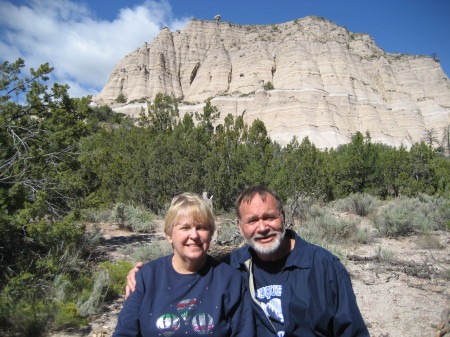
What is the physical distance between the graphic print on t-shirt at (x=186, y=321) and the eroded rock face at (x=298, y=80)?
143ft

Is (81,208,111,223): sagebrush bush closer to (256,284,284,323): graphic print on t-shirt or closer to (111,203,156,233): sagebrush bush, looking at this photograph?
(111,203,156,233): sagebrush bush

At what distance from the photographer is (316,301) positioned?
1.87m

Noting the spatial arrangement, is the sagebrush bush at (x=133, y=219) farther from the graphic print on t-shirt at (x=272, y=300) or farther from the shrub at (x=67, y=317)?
the graphic print on t-shirt at (x=272, y=300)

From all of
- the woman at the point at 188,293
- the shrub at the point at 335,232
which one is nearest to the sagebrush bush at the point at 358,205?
the shrub at the point at 335,232

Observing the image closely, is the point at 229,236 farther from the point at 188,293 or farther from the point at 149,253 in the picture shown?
the point at 188,293

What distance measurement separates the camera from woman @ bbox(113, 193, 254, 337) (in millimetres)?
1735

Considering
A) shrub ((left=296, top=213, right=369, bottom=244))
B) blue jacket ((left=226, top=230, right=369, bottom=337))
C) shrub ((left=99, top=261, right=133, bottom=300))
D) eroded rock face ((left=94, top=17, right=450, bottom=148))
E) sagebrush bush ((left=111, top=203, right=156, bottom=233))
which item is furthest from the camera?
eroded rock face ((left=94, top=17, right=450, bottom=148))

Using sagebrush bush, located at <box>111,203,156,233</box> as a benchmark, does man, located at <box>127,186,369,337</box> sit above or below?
above

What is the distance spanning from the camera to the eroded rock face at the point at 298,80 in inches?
1906

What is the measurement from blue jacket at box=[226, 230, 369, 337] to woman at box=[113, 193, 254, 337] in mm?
214

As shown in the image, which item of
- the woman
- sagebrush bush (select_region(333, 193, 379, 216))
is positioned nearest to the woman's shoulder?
the woman

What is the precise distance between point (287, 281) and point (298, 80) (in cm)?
5680

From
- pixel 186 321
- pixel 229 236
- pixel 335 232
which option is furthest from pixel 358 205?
pixel 186 321

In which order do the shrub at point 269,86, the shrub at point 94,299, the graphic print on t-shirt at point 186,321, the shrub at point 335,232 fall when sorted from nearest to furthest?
the graphic print on t-shirt at point 186,321, the shrub at point 94,299, the shrub at point 335,232, the shrub at point 269,86
